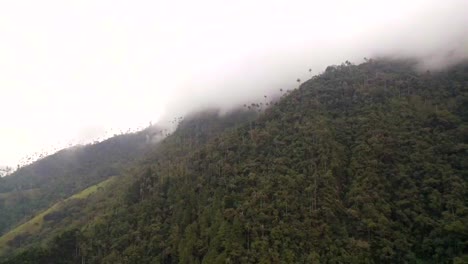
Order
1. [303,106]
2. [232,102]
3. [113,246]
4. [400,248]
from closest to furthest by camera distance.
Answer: [400,248] → [113,246] → [303,106] → [232,102]

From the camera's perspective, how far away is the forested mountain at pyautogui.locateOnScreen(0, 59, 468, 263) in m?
74.9

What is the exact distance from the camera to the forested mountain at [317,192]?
74875 millimetres

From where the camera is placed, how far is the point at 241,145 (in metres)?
108

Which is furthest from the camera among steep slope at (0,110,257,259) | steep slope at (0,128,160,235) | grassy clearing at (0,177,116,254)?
steep slope at (0,128,160,235)

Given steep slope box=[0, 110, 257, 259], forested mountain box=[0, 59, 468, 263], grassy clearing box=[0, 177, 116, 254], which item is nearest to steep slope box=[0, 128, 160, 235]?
steep slope box=[0, 110, 257, 259]

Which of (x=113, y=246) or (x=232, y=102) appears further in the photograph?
(x=232, y=102)

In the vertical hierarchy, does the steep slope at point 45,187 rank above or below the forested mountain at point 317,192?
below

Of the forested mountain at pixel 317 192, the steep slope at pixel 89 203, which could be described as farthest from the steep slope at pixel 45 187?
the forested mountain at pixel 317 192

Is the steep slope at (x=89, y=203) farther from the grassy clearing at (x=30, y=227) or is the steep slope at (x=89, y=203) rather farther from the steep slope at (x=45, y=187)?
the steep slope at (x=45, y=187)

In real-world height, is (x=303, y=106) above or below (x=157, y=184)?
above

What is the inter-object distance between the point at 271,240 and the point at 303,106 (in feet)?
156

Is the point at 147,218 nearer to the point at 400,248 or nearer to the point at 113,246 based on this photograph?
the point at 113,246

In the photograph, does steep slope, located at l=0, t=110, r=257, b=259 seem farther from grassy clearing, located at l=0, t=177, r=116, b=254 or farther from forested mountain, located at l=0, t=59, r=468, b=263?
forested mountain, located at l=0, t=59, r=468, b=263

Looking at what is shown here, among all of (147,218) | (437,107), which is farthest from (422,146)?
(147,218)
